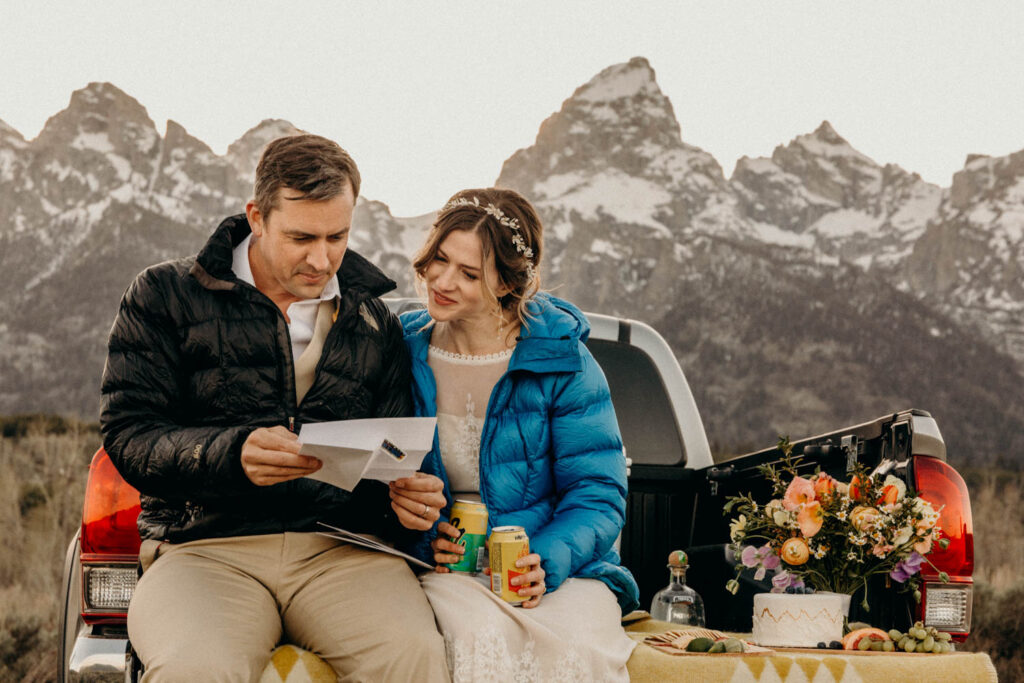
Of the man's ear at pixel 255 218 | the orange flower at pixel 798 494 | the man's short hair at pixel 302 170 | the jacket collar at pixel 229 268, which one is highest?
the man's short hair at pixel 302 170

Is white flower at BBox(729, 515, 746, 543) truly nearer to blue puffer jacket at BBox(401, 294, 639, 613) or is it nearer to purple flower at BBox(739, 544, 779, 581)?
purple flower at BBox(739, 544, 779, 581)

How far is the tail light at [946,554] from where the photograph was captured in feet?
9.66

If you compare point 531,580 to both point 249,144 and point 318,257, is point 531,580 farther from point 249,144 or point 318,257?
point 249,144

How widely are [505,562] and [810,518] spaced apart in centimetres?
92

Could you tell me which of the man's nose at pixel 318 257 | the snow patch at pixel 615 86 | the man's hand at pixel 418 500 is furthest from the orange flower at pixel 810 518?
the snow patch at pixel 615 86

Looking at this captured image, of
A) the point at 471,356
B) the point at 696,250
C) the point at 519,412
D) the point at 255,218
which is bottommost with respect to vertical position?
the point at 519,412

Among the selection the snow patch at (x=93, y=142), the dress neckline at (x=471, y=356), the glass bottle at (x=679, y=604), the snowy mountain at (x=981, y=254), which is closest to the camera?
the dress neckline at (x=471, y=356)

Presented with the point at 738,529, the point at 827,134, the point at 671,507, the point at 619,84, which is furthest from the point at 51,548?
the point at 827,134

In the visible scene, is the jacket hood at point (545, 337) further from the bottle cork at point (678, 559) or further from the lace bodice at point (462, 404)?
the bottle cork at point (678, 559)

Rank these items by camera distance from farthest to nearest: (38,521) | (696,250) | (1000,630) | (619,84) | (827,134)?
(827,134), (619,84), (696,250), (38,521), (1000,630)

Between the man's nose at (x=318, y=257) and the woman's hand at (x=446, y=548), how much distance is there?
77cm

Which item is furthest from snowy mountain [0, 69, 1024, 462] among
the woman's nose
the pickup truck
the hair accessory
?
the woman's nose

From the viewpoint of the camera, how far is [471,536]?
116 inches

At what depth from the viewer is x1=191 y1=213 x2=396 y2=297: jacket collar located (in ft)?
9.36
